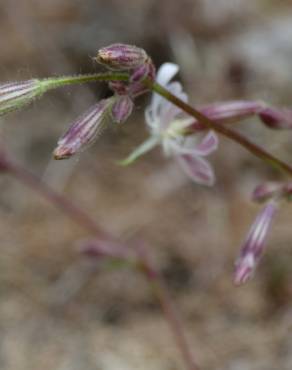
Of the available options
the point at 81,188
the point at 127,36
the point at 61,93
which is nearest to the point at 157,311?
the point at 81,188

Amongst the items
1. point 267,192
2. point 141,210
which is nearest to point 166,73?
point 267,192

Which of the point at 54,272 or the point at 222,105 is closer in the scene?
the point at 222,105

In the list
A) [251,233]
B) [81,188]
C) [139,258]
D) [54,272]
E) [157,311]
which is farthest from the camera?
[81,188]

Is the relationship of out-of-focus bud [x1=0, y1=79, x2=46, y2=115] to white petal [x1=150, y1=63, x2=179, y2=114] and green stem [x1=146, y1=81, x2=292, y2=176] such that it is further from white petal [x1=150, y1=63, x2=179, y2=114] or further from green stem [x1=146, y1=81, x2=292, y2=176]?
white petal [x1=150, y1=63, x2=179, y2=114]

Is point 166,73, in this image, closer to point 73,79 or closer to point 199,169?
point 199,169

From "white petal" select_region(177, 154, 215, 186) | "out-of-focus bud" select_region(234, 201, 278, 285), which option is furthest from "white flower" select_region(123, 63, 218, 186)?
"out-of-focus bud" select_region(234, 201, 278, 285)

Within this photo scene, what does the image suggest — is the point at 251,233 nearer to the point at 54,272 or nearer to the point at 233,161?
the point at 54,272

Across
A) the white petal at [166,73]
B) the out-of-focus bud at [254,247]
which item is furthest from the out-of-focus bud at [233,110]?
the out-of-focus bud at [254,247]
